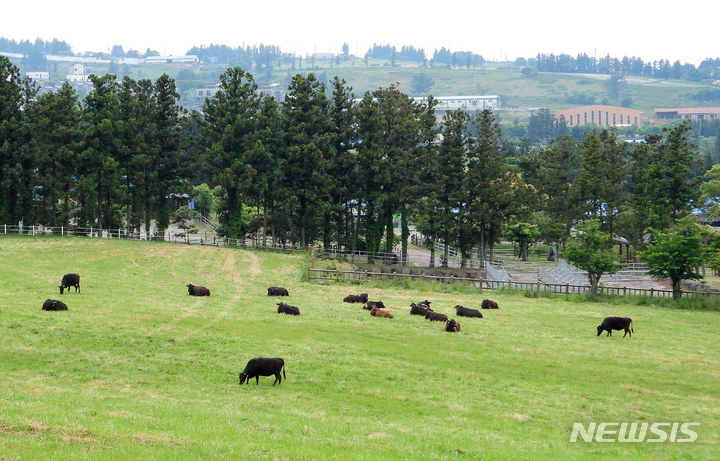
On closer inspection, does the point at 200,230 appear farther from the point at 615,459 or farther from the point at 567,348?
the point at 615,459

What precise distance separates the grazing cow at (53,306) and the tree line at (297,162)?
1438 inches

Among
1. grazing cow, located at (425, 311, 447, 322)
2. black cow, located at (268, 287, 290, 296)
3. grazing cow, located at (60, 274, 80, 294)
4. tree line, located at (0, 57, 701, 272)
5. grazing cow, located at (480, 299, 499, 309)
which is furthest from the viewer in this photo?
tree line, located at (0, 57, 701, 272)

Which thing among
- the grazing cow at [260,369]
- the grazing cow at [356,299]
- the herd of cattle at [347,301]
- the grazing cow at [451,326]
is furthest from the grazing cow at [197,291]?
the grazing cow at [260,369]

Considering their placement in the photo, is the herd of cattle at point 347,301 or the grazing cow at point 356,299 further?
the grazing cow at point 356,299

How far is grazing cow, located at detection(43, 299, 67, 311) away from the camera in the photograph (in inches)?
1064

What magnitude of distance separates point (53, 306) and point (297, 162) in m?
40.5

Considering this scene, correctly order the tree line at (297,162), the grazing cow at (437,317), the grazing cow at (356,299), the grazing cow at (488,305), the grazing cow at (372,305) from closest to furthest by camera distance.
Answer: the grazing cow at (437,317) → the grazing cow at (372,305) → the grazing cow at (356,299) → the grazing cow at (488,305) → the tree line at (297,162)

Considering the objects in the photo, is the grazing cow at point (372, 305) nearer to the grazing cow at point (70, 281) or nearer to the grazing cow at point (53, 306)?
the grazing cow at point (53, 306)

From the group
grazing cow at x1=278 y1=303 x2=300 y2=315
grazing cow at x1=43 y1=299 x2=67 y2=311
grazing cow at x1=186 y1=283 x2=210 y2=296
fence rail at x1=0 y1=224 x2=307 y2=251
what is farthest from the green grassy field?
fence rail at x1=0 y1=224 x2=307 y2=251

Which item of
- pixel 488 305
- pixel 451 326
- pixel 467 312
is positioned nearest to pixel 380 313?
pixel 451 326

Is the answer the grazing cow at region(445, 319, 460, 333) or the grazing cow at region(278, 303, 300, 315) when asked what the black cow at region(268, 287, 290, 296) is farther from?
the grazing cow at region(445, 319, 460, 333)

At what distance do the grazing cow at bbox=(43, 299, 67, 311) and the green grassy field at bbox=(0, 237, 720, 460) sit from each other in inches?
12.7

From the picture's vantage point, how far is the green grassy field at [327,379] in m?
13.7

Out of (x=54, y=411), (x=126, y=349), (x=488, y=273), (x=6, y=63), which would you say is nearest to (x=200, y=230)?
(x=6, y=63)
